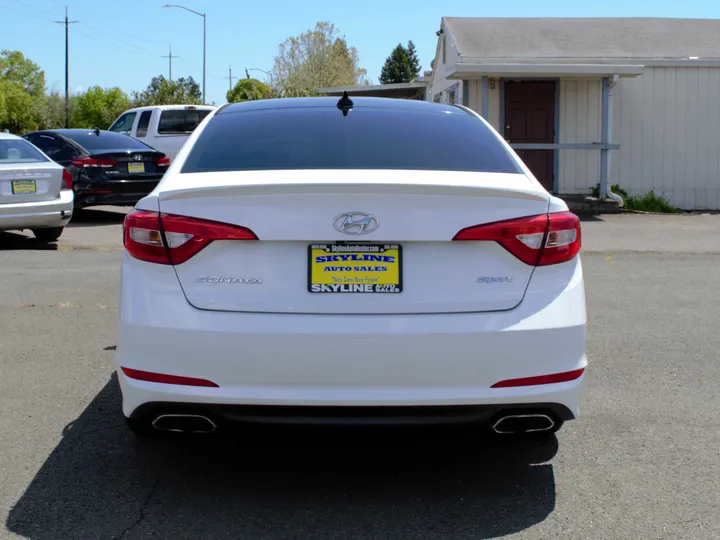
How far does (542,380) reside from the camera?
11.4 feet

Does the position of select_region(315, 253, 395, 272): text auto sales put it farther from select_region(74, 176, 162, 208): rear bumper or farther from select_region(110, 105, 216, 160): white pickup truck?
select_region(110, 105, 216, 160): white pickup truck

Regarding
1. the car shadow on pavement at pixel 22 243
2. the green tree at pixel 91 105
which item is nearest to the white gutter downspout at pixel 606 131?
the car shadow on pavement at pixel 22 243

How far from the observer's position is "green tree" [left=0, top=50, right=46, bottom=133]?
9825 cm

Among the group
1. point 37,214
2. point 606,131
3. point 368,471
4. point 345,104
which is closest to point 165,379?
point 368,471

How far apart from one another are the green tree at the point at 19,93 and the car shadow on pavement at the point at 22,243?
8653 centimetres

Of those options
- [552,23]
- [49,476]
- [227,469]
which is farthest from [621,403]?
[552,23]

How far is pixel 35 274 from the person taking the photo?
9719mm

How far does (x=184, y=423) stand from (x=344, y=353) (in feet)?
2.42

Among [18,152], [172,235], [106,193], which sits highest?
[18,152]

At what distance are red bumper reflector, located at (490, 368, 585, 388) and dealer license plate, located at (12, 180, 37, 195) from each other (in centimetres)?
980

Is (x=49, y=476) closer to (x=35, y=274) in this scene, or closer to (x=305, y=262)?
(x=305, y=262)

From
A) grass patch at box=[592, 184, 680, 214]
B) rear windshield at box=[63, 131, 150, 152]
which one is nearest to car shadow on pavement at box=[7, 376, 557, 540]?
rear windshield at box=[63, 131, 150, 152]

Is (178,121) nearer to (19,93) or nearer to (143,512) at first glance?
(143,512)

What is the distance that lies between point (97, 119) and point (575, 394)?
112 m
